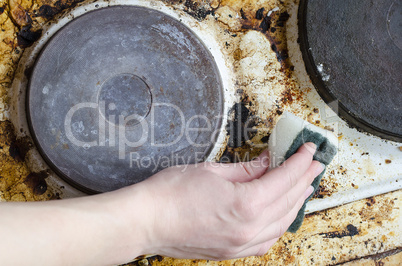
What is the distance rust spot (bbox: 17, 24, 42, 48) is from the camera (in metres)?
1.25

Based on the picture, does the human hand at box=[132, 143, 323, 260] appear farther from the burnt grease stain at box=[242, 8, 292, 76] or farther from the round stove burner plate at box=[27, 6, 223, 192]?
the burnt grease stain at box=[242, 8, 292, 76]

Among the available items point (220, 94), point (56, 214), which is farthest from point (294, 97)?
point (56, 214)

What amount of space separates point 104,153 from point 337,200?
829mm

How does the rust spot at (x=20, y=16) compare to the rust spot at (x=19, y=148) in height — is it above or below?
above

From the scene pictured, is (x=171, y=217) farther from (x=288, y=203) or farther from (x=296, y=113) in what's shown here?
(x=296, y=113)

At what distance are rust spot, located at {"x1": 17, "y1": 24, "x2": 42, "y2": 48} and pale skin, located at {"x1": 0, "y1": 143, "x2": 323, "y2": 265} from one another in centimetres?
68

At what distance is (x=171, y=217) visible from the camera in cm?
93

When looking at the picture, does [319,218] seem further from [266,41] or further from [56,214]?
[56,214]

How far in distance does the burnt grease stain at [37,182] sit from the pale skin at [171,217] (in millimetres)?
441

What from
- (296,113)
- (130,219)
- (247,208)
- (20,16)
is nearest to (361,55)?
(296,113)

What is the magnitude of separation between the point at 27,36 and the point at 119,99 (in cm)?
42

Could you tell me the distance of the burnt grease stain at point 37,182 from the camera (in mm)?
1240

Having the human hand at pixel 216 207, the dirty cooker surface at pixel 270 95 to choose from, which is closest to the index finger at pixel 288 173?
the human hand at pixel 216 207

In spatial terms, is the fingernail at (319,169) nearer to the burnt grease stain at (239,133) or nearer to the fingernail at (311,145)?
the fingernail at (311,145)
